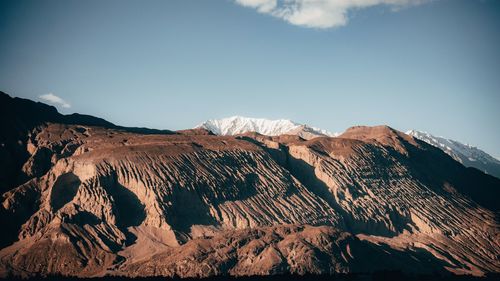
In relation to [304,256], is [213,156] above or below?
above

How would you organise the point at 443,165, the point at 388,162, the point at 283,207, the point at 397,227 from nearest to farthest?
the point at 283,207, the point at 397,227, the point at 388,162, the point at 443,165

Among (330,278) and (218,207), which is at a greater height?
(218,207)

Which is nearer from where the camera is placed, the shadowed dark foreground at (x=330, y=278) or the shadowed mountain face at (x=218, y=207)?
the shadowed dark foreground at (x=330, y=278)

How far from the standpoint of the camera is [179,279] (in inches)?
3280

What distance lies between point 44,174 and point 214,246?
43.8 metres

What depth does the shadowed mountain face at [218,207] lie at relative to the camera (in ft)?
309

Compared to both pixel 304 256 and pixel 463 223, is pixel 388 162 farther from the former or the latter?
pixel 304 256

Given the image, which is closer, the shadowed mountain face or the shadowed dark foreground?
the shadowed dark foreground

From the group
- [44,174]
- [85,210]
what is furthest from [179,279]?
[44,174]

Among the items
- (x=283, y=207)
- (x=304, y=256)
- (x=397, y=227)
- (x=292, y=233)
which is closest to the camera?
(x=304, y=256)

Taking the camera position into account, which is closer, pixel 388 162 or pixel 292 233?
pixel 292 233

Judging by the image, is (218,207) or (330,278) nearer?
(330,278)

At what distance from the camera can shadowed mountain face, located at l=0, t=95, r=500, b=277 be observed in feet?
309

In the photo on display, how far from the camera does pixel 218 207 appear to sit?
111 meters
